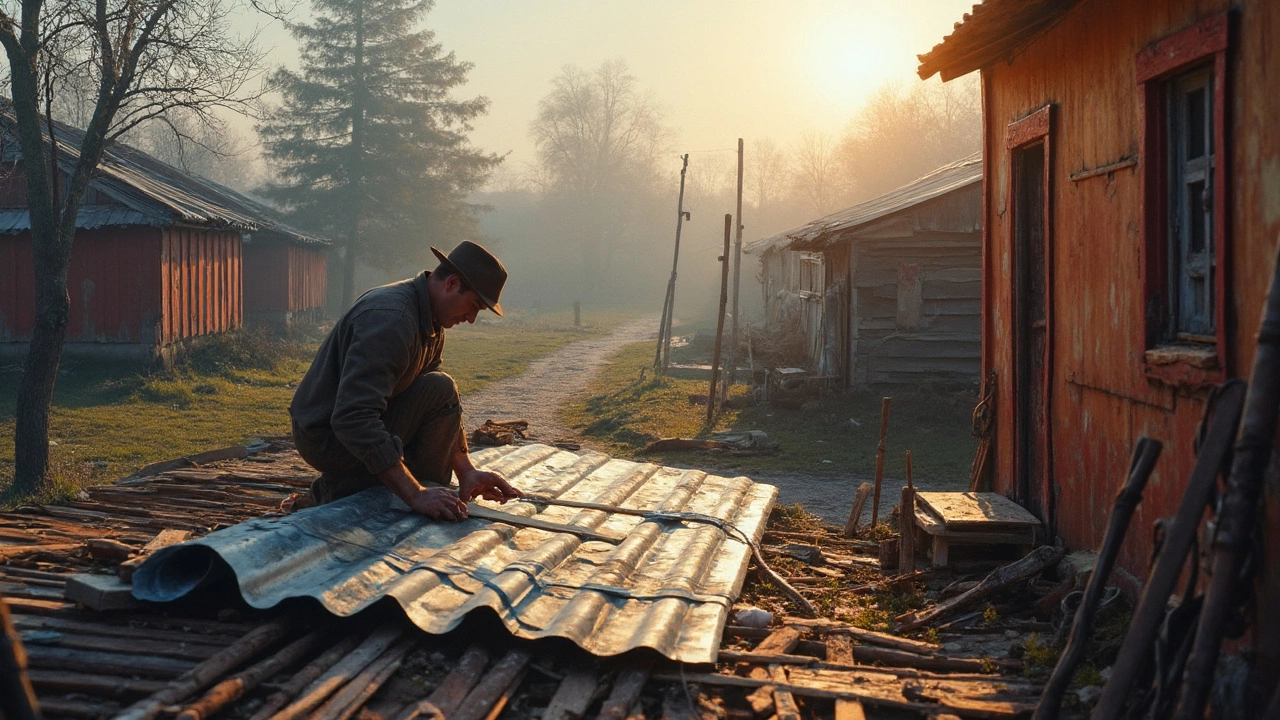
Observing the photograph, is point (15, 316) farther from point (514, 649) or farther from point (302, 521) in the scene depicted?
point (514, 649)

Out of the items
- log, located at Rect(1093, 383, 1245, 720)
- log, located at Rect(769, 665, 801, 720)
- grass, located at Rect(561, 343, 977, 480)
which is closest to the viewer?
log, located at Rect(1093, 383, 1245, 720)

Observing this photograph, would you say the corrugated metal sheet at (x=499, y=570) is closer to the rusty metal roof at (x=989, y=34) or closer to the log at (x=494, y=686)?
the log at (x=494, y=686)

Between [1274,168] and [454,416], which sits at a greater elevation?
[1274,168]

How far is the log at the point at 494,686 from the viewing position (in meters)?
3.46

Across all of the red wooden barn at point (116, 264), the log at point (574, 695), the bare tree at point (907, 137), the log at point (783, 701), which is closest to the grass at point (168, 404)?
the red wooden barn at point (116, 264)

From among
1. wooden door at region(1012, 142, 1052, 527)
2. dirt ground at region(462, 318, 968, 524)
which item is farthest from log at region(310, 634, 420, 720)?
dirt ground at region(462, 318, 968, 524)

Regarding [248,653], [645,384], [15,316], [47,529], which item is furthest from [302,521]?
[15,316]

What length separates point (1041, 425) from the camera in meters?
6.86

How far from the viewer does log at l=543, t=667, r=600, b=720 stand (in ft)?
11.5

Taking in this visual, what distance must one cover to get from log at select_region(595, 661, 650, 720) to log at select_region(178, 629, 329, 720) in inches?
45.0

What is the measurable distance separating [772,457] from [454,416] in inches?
278

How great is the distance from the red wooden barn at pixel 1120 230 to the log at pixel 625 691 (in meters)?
2.15

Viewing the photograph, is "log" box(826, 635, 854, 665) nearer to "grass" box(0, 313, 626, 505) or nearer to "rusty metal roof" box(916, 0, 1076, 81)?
"rusty metal roof" box(916, 0, 1076, 81)

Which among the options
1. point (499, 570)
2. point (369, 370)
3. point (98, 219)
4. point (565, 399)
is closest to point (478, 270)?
point (369, 370)
